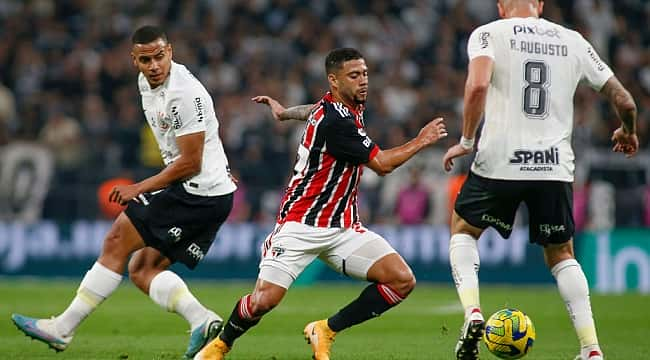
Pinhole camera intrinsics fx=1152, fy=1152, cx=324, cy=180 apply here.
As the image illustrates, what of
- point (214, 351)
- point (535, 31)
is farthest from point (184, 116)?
point (535, 31)

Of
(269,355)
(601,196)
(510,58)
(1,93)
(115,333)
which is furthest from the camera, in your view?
(1,93)

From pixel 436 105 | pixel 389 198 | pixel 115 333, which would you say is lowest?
A: pixel 115 333

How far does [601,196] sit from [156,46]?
10944 mm

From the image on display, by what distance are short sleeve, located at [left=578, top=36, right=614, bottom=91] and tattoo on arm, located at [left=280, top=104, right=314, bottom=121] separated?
1.85m

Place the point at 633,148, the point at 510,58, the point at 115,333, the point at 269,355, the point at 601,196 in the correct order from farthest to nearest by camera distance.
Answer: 1. the point at 601,196
2. the point at 115,333
3. the point at 269,355
4. the point at 633,148
5. the point at 510,58

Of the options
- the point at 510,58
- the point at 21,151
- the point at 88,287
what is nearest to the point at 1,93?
the point at 21,151

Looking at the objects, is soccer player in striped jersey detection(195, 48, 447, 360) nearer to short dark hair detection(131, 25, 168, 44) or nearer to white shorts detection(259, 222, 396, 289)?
white shorts detection(259, 222, 396, 289)

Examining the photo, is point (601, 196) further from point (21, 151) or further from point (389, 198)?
point (21, 151)

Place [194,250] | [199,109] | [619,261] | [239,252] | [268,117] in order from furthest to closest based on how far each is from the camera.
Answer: [268,117] → [239,252] → [619,261] → [194,250] → [199,109]

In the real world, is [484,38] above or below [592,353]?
above

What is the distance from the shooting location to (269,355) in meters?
8.36

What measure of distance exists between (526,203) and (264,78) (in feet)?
41.8

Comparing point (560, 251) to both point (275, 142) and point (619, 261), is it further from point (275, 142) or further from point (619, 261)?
point (275, 142)

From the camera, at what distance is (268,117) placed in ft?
61.4
